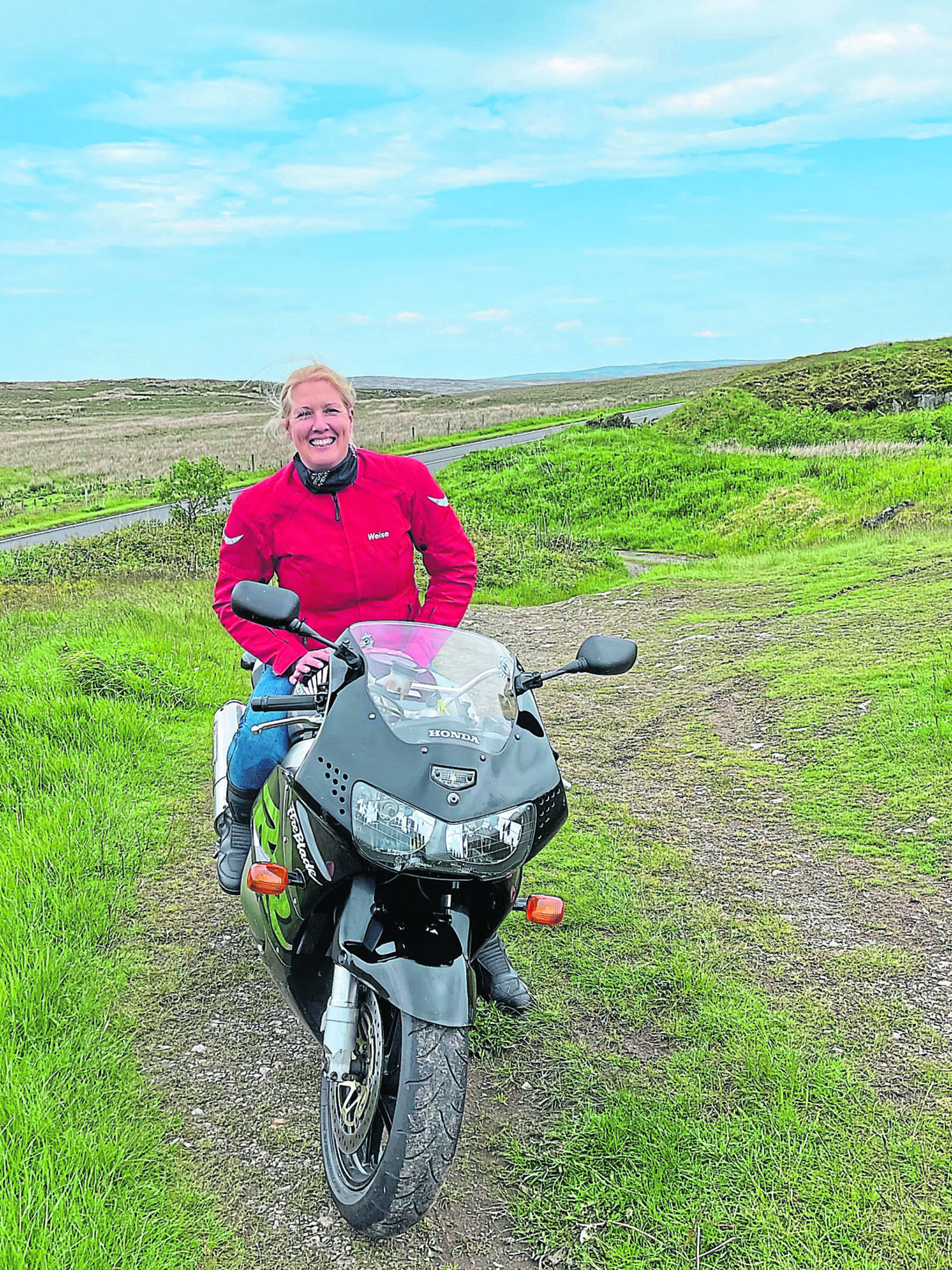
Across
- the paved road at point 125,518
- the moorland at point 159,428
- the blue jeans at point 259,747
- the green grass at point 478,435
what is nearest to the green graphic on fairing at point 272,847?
the blue jeans at point 259,747

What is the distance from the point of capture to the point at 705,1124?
10.0ft

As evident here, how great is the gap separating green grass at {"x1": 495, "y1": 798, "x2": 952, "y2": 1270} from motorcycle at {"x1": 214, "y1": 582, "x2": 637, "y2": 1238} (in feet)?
1.89

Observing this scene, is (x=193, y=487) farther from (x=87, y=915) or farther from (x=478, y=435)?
(x=478, y=435)

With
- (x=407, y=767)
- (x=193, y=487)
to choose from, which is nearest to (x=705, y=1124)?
(x=407, y=767)

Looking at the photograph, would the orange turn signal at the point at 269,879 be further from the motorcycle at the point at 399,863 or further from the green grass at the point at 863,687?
the green grass at the point at 863,687

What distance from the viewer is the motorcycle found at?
2.41m

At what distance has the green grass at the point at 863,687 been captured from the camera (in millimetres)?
5277

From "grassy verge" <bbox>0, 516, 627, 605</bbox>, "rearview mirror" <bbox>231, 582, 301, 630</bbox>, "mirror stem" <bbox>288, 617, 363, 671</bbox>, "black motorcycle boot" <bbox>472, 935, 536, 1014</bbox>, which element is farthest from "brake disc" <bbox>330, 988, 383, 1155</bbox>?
"grassy verge" <bbox>0, 516, 627, 605</bbox>

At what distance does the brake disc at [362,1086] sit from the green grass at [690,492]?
12665 millimetres

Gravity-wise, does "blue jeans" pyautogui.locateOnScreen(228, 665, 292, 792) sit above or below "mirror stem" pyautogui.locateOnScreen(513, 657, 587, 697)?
below

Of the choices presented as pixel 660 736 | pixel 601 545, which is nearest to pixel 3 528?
pixel 601 545

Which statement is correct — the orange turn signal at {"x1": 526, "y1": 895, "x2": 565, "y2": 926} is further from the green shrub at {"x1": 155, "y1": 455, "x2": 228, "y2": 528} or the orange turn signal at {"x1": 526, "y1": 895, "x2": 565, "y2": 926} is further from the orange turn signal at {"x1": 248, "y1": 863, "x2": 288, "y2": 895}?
the green shrub at {"x1": 155, "y1": 455, "x2": 228, "y2": 528}

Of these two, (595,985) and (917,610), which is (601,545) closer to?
(917,610)

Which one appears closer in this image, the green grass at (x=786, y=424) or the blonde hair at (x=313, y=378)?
the blonde hair at (x=313, y=378)
